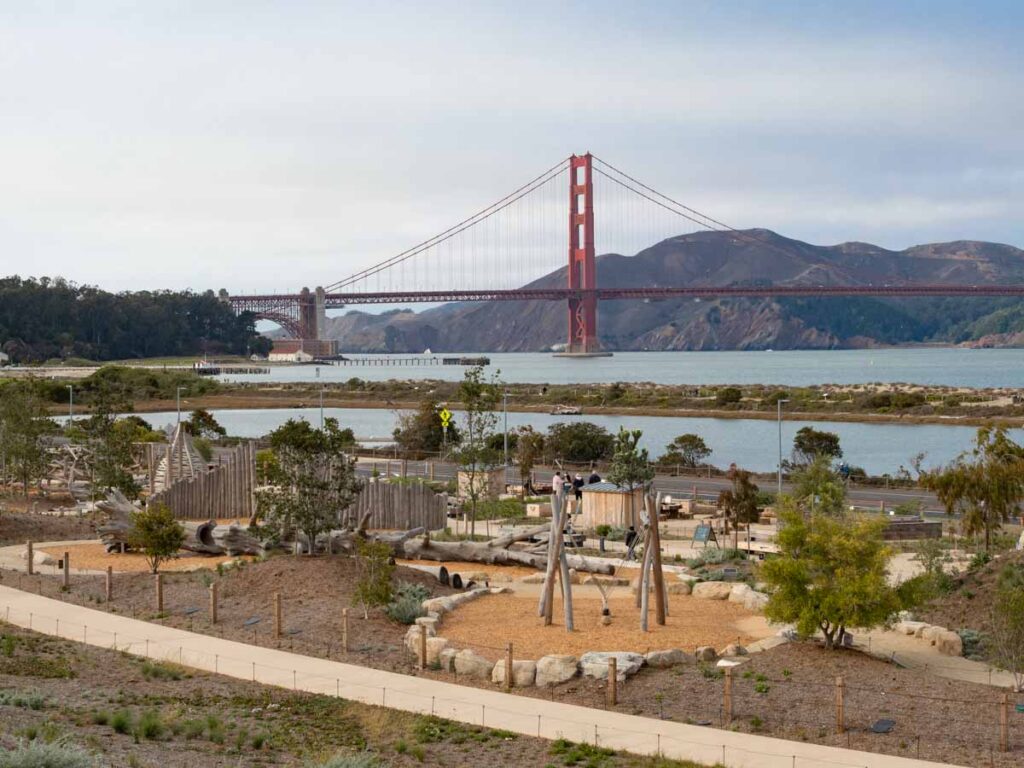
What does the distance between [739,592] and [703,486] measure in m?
21.7

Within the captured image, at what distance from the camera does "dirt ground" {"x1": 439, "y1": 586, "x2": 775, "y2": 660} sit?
632 inches

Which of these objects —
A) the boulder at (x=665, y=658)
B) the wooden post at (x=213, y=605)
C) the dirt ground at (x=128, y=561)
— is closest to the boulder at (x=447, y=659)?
the boulder at (x=665, y=658)

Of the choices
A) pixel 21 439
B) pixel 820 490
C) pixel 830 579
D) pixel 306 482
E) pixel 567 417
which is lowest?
pixel 567 417

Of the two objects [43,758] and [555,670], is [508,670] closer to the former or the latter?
[555,670]

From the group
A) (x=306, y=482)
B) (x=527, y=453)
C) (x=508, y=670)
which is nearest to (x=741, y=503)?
(x=306, y=482)

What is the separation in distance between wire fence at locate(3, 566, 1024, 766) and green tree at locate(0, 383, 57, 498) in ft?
63.8

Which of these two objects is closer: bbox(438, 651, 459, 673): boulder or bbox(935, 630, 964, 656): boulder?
bbox(438, 651, 459, 673): boulder

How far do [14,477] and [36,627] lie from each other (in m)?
19.9

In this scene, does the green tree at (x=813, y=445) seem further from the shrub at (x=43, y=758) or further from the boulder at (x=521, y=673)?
the shrub at (x=43, y=758)

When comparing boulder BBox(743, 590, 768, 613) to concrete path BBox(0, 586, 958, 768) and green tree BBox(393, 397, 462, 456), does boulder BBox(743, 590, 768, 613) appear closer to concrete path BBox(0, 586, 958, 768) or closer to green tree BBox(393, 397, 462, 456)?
concrete path BBox(0, 586, 958, 768)

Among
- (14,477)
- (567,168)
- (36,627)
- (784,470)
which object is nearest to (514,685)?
(36,627)

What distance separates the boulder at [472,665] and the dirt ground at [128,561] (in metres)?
8.94

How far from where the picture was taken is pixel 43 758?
31.2 feet

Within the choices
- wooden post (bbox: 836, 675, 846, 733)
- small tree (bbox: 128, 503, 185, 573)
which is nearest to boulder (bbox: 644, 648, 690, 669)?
wooden post (bbox: 836, 675, 846, 733)
